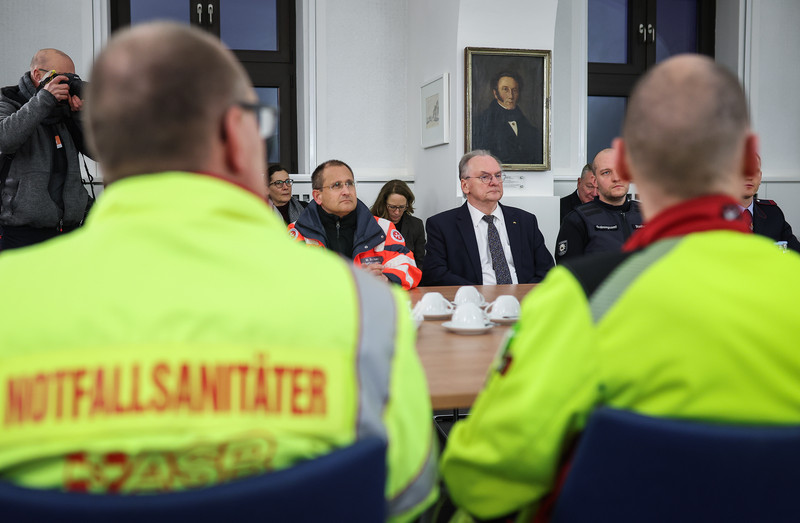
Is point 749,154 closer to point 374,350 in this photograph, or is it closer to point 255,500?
point 374,350

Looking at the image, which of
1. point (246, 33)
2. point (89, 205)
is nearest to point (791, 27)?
point (246, 33)

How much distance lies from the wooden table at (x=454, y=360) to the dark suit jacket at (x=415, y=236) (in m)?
3.31

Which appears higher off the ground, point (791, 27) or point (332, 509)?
point (791, 27)

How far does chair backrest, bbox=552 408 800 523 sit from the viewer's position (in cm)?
81

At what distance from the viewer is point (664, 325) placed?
0.90m

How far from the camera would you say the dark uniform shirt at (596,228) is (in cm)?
372

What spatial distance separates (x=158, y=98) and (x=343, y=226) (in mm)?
2684

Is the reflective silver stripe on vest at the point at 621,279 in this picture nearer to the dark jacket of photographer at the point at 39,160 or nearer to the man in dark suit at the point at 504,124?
the dark jacket of photographer at the point at 39,160

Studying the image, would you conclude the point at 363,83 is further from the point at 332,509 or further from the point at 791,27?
the point at 332,509

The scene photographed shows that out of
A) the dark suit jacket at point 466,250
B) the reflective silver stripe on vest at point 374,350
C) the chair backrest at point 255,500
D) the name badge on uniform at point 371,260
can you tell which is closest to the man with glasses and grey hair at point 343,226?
the name badge on uniform at point 371,260

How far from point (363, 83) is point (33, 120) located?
3.38 metres

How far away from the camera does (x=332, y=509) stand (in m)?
0.73

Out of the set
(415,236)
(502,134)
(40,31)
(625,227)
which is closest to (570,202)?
(502,134)

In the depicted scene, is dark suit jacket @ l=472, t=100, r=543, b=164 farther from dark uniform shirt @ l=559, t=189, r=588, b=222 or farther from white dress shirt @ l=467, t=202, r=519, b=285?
white dress shirt @ l=467, t=202, r=519, b=285
